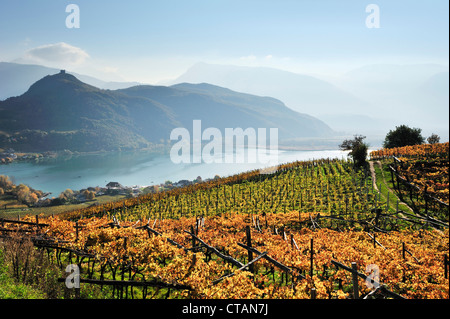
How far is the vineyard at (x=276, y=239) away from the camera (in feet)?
33.4

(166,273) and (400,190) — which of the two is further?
(400,190)

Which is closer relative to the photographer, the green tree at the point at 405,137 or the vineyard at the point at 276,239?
the vineyard at the point at 276,239

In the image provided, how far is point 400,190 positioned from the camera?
32750 millimetres

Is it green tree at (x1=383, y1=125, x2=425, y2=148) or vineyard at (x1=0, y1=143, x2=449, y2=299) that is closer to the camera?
vineyard at (x1=0, y1=143, x2=449, y2=299)

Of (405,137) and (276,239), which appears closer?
(276,239)

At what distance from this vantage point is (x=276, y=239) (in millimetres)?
17938

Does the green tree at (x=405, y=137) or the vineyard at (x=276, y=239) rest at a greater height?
the green tree at (x=405, y=137)

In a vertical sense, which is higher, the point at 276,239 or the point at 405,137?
the point at 405,137

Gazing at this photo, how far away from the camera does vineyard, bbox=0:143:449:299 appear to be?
1017 cm

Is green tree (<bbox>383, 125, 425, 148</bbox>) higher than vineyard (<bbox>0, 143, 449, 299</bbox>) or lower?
higher
